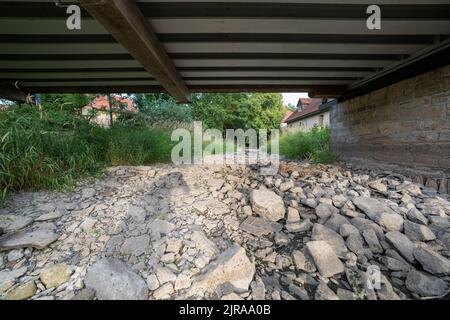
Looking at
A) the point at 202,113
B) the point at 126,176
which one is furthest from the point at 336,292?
the point at 202,113

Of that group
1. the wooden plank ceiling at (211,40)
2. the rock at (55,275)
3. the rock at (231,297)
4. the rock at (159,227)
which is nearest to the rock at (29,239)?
the rock at (55,275)

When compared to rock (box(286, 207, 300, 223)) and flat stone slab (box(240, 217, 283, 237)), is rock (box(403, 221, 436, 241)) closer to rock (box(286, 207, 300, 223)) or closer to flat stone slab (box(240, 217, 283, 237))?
rock (box(286, 207, 300, 223))

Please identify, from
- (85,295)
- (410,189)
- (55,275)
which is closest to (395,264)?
(410,189)

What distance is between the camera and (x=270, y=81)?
3896 mm

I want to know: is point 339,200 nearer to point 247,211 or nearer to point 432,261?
point 432,261

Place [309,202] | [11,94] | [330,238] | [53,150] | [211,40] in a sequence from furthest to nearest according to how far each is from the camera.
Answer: [11,94], [53,150], [211,40], [309,202], [330,238]

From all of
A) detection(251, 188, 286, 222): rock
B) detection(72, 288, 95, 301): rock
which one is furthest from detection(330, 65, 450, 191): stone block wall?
detection(72, 288, 95, 301): rock

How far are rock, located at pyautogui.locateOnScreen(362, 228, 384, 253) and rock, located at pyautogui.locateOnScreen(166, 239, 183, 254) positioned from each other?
57.5 inches

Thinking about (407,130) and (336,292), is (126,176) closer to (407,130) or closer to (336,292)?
(336,292)

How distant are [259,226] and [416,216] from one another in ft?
4.65

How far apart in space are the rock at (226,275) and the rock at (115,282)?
0.31 metres

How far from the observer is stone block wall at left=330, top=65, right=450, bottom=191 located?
260 centimetres

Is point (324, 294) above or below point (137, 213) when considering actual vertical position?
below

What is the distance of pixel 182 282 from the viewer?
1.34 metres
